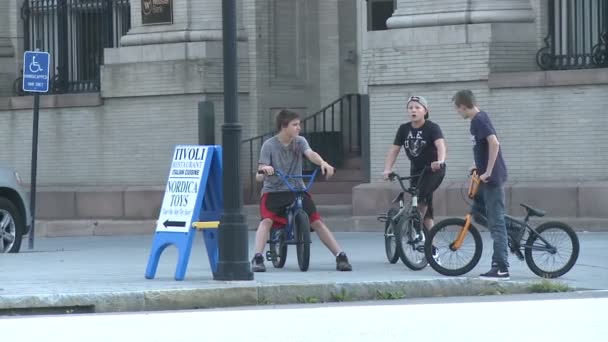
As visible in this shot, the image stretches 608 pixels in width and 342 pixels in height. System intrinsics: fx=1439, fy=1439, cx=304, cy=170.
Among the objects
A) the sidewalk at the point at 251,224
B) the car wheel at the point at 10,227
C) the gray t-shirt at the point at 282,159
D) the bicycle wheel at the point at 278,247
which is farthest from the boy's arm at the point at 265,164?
the car wheel at the point at 10,227

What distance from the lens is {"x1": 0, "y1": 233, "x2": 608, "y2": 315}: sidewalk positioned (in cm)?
1197

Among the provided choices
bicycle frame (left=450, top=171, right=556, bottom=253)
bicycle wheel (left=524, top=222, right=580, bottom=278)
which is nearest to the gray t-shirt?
bicycle frame (left=450, top=171, right=556, bottom=253)

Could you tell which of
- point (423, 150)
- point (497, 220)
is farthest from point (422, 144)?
point (497, 220)

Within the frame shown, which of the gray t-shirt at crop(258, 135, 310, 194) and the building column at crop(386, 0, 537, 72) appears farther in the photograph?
the building column at crop(386, 0, 537, 72)

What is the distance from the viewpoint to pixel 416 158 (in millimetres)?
14281

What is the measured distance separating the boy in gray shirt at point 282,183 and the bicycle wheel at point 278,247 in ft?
0.34

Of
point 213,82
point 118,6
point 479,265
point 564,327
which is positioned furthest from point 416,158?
point 118,6

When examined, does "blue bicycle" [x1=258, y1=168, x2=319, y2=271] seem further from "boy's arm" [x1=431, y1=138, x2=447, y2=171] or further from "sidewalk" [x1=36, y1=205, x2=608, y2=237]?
"sidewalk" [x1=36, y1=205, x2=608, y2=237]

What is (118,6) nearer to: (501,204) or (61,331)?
(501,204)

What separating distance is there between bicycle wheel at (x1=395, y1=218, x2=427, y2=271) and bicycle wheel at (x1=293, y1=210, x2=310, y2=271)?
880mm

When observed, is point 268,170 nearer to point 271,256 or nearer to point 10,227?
point 271,256

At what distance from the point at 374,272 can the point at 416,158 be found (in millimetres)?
1273

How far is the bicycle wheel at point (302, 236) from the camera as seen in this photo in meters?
13.7

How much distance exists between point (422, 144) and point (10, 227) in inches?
227
